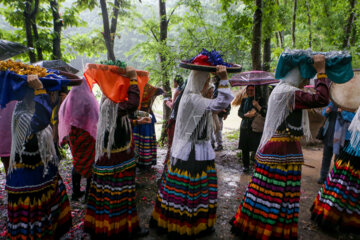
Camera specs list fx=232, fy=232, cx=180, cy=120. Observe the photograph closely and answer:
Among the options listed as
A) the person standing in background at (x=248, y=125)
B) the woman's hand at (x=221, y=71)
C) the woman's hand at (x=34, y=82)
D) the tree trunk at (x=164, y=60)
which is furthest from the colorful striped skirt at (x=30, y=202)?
the tree trunk at (x=164, y=60)

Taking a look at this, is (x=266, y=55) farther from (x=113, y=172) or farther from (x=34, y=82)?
(x=34, y=82)

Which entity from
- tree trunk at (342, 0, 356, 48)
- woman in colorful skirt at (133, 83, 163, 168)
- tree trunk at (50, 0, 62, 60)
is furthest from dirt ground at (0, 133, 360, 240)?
tree trunk at (342, 0, 356, 48)

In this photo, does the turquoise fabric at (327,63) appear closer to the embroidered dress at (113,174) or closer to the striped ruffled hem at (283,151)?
the striped ruffled hem at (283,151)

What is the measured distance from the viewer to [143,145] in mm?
5164

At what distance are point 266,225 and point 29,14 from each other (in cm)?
629

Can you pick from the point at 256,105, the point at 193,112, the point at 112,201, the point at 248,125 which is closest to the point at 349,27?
the point at 256,105

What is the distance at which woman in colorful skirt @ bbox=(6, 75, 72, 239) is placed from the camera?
2.08 m

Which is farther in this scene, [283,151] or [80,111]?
[80,111]

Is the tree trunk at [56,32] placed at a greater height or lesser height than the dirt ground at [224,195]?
greater

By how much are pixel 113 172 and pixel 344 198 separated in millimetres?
2997

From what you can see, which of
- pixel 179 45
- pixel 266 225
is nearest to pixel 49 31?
pixel 179 45

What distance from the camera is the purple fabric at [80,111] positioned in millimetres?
3023

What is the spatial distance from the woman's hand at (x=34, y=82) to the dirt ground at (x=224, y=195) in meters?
1.94

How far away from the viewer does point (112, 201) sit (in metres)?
2.58
